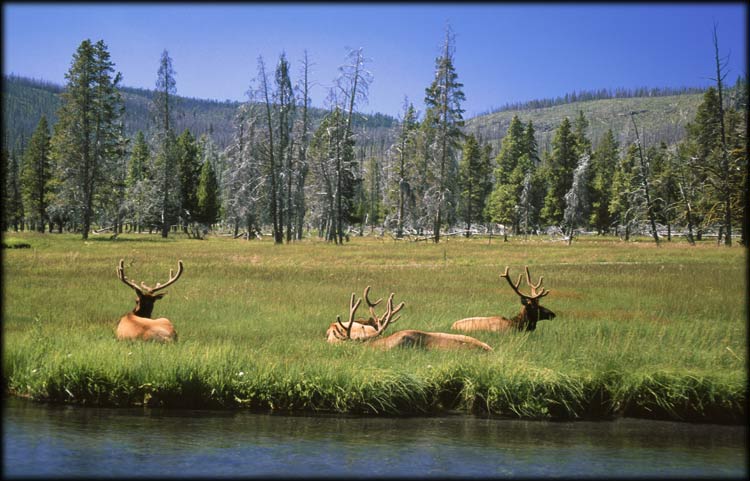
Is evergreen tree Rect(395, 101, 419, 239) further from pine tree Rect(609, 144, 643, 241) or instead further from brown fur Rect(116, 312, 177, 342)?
brown fur Rect(116, 312, 177, 342)

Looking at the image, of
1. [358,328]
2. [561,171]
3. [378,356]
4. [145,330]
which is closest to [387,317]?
[358,328]

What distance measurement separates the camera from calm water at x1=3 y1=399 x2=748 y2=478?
6.85m

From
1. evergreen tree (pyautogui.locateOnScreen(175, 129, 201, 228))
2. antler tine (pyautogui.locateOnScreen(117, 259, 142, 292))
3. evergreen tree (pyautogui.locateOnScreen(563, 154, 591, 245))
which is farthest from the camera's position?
evergreen tree (pyautogui.locateOnScreen(175, 129, 201, 228))

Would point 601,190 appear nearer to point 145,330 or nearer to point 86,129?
point 86,129

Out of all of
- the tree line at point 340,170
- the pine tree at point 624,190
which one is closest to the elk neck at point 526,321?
the tree line at point 340,170

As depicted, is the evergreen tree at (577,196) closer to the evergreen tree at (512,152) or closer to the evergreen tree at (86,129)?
the evergreen tree at (512,152)

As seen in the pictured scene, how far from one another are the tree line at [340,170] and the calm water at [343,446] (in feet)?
60.2

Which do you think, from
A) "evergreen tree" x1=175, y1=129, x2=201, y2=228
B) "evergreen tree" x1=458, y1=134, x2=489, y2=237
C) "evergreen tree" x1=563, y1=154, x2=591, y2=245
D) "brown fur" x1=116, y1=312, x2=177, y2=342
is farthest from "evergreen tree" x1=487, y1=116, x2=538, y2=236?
"brown fur" x1=116, y1=312, x2=177, y2=342

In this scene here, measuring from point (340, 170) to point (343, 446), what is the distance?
45.5 meters

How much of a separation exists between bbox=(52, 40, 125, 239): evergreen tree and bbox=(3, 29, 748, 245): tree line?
0.31ft

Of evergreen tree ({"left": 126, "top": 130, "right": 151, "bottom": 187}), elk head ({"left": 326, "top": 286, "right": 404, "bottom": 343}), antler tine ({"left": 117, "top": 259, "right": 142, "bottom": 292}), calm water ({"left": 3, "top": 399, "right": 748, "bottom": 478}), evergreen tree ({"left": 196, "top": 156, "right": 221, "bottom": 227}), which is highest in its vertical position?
evergreen tree ({"left": 126, "top": 130, "right": 151, "bottom": 187})

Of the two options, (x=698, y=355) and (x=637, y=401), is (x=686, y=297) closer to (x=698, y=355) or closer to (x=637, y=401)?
(x=698, y=355)

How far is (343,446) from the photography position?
769 centimetres

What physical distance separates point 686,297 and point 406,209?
53.2 meters
